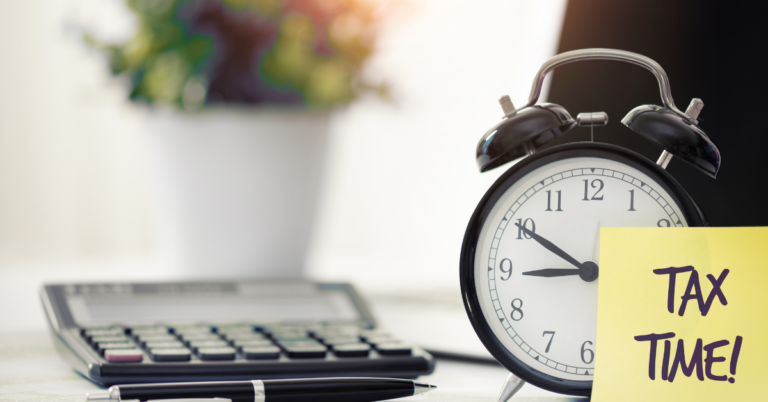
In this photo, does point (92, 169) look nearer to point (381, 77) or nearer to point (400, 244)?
point (400, 244)

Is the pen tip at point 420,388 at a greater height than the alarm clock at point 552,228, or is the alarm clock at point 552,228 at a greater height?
the alarm clock at point 552,228

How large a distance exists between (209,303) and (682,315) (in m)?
0.43

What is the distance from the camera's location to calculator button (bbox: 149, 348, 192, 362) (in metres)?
0.46

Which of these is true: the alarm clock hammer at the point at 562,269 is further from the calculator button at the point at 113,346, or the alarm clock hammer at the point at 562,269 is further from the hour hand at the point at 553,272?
the calculator button at the point at 113,346

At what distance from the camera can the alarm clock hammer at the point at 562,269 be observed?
1.35 feet

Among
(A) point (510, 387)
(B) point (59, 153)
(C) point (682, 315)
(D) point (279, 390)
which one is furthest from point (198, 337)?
(B) point (59, 153)

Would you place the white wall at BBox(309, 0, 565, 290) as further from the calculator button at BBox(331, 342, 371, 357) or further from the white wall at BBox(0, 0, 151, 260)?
the white wall at BBox(0, 0, 151, 260)

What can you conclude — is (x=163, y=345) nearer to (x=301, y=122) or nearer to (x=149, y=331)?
(x=149, y=331)

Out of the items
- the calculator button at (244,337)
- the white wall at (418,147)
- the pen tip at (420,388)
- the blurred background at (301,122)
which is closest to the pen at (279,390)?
the pen tip at (420,388)

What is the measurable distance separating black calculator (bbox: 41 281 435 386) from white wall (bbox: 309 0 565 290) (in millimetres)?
246

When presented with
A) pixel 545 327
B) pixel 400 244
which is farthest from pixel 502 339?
pixel 400 244

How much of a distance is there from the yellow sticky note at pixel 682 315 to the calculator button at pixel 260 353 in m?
0.22

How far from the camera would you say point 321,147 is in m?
0.91

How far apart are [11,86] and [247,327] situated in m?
1.08
